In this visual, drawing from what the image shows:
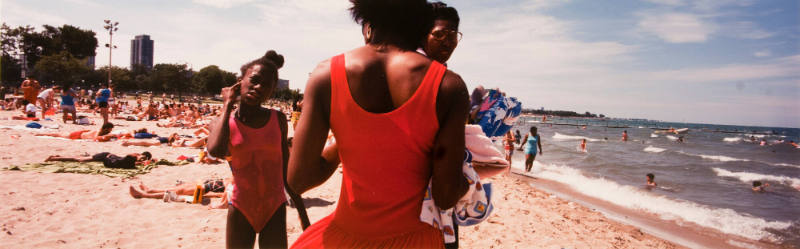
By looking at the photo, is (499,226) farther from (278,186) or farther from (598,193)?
(598,193)

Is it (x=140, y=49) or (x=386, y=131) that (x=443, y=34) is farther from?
(x=140, y=49)

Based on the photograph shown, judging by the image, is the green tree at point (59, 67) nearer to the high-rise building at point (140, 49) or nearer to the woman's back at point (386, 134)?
the woman's back at point (386, 134)

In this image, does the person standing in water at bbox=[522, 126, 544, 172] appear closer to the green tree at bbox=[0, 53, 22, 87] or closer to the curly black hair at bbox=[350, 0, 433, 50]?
the curly black hair at bbox=[350, 0, 433, 50]

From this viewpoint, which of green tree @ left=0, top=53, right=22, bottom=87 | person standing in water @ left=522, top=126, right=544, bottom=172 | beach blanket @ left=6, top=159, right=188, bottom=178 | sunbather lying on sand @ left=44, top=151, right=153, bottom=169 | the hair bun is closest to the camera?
the hair bun

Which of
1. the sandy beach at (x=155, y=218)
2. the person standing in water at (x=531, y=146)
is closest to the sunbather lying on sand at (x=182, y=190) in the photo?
the sandy beach at (x=155, y=218)

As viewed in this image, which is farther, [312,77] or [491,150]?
[491,150]

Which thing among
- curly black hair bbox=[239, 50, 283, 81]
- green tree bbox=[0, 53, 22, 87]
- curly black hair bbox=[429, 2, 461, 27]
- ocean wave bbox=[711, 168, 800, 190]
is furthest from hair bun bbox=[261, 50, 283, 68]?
green tree bbox=[0, 53, 22, 87]

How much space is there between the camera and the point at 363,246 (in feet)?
3.81

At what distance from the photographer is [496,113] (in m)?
1.76

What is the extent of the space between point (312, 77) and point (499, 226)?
580 centimetres

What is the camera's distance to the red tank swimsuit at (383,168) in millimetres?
1029

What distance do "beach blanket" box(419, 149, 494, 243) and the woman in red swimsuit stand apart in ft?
0.09

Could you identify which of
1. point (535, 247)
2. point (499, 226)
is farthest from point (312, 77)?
point (499, 226)

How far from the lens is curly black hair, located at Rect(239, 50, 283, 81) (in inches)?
104
